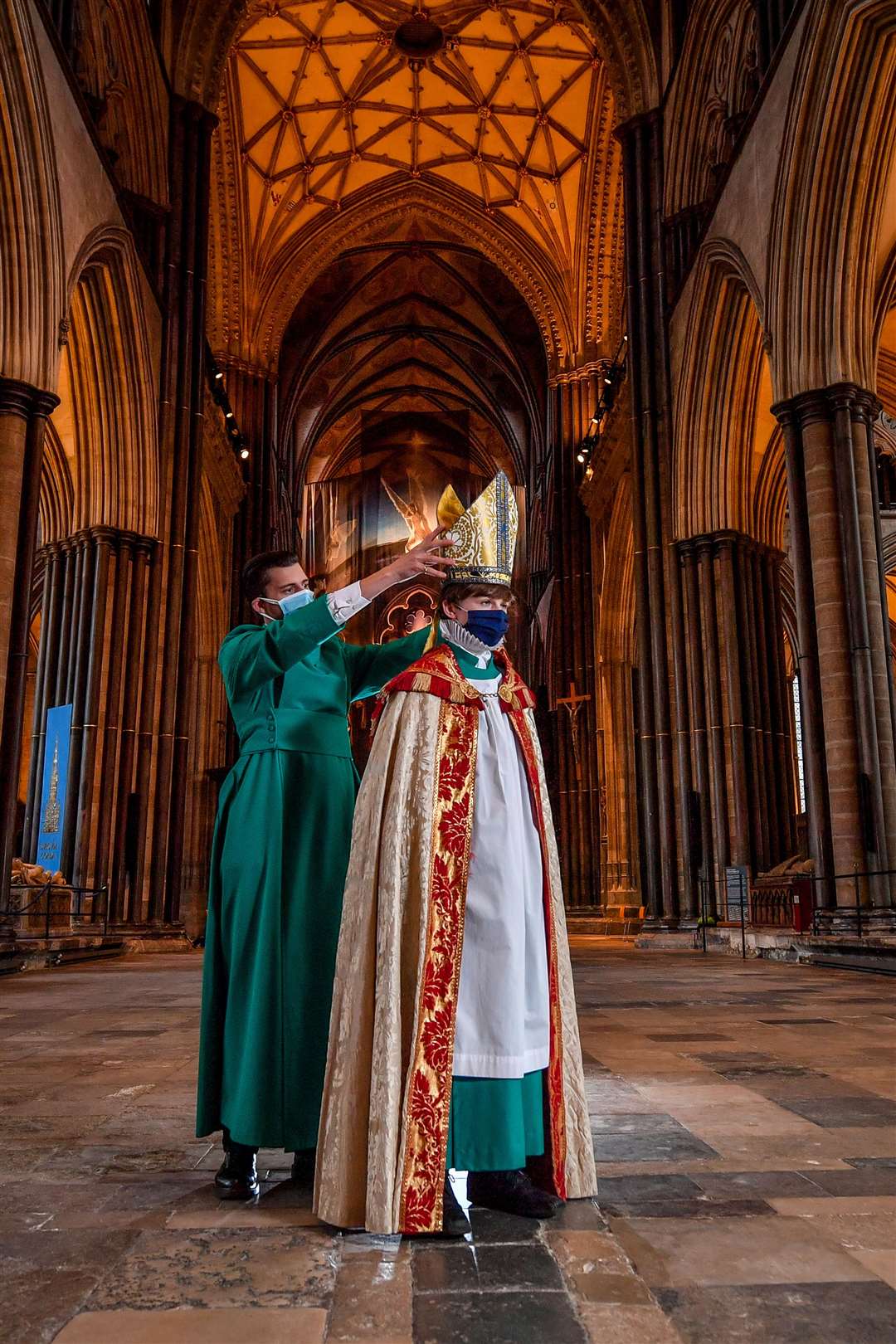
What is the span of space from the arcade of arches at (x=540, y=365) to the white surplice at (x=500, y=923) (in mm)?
7451

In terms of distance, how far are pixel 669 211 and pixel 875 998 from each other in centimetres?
1303

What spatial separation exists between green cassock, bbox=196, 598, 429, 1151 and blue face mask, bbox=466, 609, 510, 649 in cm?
25

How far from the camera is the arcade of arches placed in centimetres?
1077

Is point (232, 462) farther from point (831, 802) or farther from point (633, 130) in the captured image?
point (831, 802)

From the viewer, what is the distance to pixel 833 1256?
6.36 ft

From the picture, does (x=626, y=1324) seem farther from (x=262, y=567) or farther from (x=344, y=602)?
(x=262, y=567)

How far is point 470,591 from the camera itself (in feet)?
8.47

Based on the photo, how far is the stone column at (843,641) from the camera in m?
10.3

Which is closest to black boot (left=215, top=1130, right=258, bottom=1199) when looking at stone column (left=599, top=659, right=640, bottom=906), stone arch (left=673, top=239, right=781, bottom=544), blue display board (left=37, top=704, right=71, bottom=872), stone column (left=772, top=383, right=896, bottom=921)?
stone column (left=772, top=383, right=896, bottom=921)

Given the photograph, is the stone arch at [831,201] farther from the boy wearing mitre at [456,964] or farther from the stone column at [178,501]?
the boy wearing mitre at [456,964]

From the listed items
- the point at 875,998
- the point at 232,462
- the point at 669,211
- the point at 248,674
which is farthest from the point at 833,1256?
the point at 232,462

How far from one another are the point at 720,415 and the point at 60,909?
34.3 ft

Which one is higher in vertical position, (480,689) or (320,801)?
(480,689)

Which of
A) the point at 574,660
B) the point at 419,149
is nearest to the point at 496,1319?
the point at 574,660
